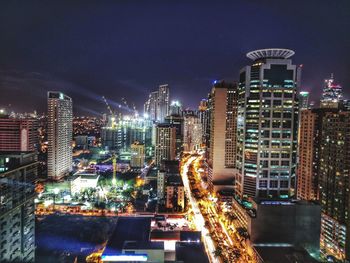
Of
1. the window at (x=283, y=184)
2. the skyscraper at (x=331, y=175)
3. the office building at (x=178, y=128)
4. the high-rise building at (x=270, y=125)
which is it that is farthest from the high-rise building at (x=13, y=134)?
the skyscraper at (x=331, y=175)

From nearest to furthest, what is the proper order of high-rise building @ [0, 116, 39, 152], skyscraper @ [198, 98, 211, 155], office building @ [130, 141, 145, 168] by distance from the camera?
1. high-rise building @ [0, 116, 39, 152]
2. skyscraper @ [198, 98, 211, 155]
3. office building @ [130, 141, 145, 168]

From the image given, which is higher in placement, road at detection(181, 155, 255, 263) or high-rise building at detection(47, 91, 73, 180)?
high-rise building at detection(47, 91, 73, 180)

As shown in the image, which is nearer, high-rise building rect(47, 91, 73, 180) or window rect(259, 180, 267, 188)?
window rect(259, 180, 267, 188)

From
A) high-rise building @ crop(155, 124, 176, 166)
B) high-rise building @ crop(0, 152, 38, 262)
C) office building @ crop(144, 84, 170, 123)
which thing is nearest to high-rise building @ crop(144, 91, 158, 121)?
office building @ crop(144, 84, 170, 123)

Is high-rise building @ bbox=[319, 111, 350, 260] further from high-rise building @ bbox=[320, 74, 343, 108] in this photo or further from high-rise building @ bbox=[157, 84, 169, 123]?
high-rise building @ bbox=[157, 84, 169, 123]

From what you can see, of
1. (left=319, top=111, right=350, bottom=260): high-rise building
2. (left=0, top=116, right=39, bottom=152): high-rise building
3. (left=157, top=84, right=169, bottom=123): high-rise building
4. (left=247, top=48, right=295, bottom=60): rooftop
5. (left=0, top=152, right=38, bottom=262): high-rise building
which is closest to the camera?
(left=0, top=152, right=38, bottom=262): high-rise building

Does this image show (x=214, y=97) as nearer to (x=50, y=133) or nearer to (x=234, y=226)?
(x=234, y=226)

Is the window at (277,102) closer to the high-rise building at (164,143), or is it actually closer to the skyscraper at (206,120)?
the skyscraper at (206,120)
